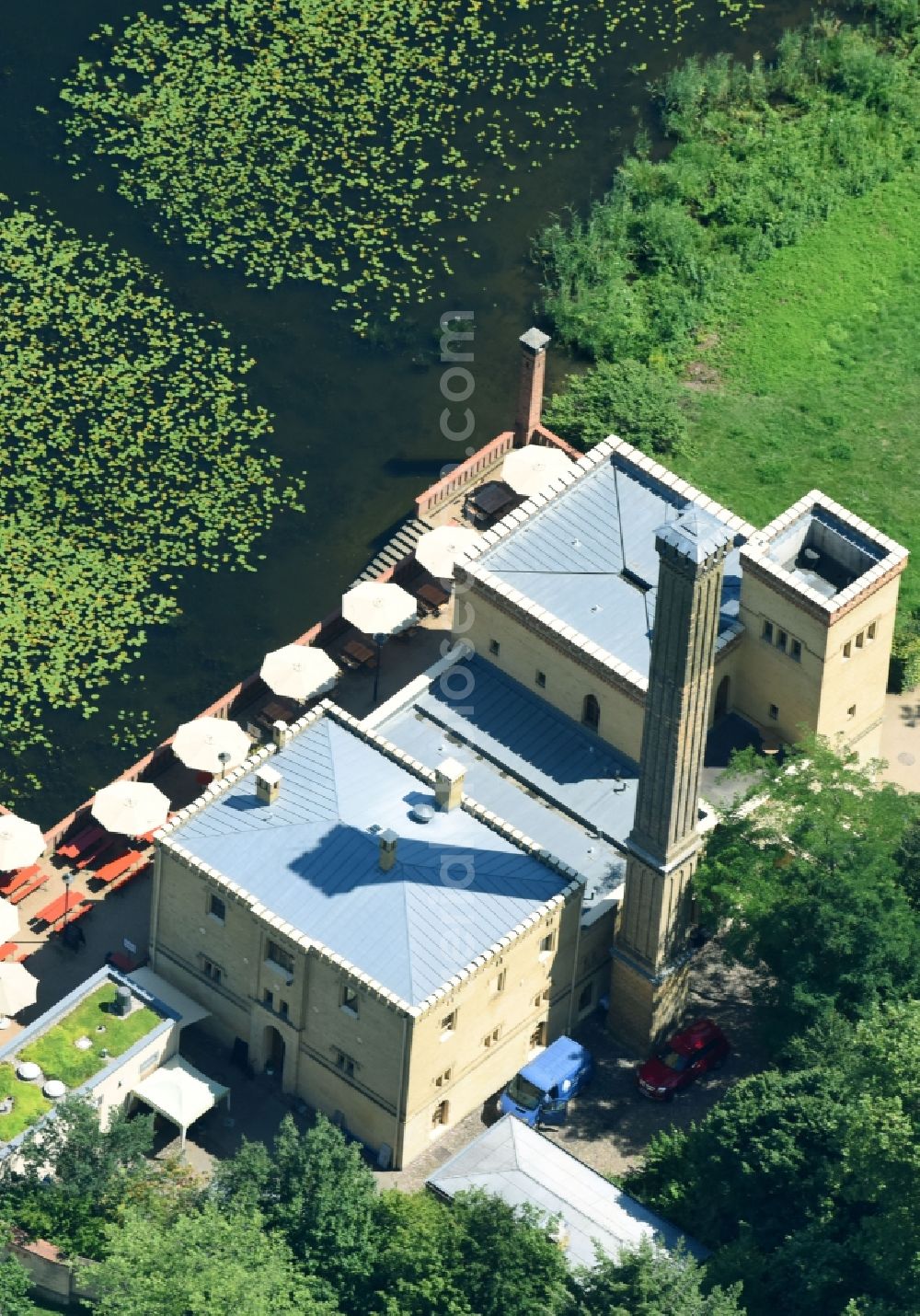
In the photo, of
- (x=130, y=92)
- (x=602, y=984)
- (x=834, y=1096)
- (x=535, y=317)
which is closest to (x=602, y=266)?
(x=535, y=317)

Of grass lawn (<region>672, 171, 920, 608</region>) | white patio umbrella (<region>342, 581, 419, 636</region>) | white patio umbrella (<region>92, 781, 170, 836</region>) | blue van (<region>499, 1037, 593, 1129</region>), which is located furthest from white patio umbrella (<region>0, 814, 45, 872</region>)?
grass lawn (<region>672, 171, 920, 608</region>)

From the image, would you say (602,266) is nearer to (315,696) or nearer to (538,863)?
(315,696)

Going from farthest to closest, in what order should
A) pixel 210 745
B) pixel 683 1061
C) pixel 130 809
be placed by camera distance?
pixel 210 745 < pixel 130 809 < pixel 683 1061

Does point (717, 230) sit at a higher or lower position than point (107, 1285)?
higher

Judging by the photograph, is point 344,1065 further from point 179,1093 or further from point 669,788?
point 669,788

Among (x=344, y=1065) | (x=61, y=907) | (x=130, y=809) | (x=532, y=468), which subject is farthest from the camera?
(x=532, y=468)

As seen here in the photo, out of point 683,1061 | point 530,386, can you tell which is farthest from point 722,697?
point 530,386
